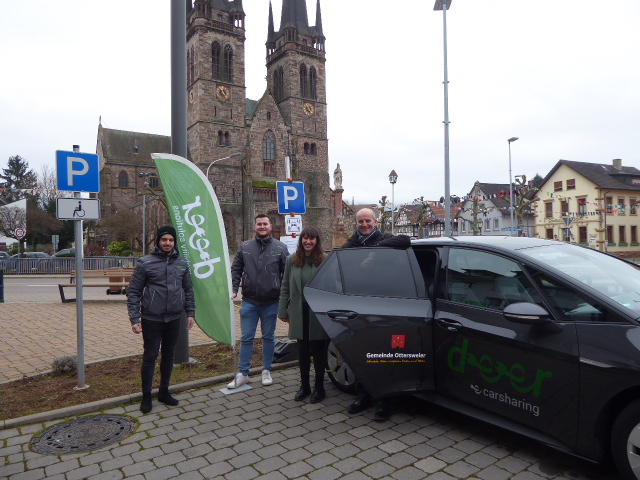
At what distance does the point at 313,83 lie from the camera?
62844 millimetres

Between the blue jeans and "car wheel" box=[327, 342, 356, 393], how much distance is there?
2.49 ft

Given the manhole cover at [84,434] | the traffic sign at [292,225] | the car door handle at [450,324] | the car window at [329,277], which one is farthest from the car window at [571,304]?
the traffic sign at [292,225]

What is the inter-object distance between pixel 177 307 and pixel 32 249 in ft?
185

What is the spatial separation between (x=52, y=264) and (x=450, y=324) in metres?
30.8

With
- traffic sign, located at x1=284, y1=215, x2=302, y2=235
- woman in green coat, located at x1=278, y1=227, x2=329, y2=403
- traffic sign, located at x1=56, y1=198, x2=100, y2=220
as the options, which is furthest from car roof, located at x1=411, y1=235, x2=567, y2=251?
traffic sign, located at x1=284, y1=215, x2=302, y2=235

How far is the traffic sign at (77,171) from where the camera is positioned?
513 cm

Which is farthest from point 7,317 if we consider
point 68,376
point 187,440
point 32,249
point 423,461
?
point 32,249

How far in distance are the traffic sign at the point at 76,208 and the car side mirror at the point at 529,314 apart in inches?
180

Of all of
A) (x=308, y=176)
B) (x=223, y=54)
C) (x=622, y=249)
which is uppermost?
(x=223, y=54)

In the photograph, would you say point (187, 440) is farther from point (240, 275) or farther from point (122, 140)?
point (122, 140)

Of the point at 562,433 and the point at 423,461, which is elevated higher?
the point at 562,433

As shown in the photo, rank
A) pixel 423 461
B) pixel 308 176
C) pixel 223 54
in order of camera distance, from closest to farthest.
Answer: pixel 423 461, pixel 223 54, pixel 308 176

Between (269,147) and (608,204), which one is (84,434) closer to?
(608,204)

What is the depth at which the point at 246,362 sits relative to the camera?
215 inches
